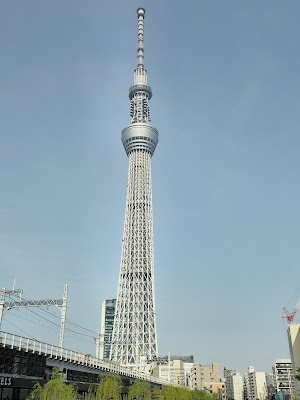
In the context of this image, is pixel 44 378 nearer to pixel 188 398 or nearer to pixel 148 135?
pixel 188 398

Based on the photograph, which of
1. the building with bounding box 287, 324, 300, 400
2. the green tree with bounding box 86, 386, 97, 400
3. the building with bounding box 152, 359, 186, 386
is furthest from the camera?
the building with bounding box 152, 359, 186, 386

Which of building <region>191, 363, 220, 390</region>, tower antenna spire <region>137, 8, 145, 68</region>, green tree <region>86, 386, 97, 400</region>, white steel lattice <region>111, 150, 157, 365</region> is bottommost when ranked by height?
green tree <region>86, 386, 97, 400</region>

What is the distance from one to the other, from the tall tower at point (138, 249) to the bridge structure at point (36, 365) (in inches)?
2899

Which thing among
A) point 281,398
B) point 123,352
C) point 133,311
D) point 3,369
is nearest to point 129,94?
point 133,311

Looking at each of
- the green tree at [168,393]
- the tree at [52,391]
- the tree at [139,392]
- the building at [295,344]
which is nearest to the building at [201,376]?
the building at [295,344]

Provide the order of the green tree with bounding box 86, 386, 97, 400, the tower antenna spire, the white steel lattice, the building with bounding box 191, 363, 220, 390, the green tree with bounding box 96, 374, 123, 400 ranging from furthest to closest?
the tower antenna spire → the building with bounding box 191, 363, 220, 390 → the white steel lattice → the green tree with bounding box 96, 374, 123, 400 → the green tree with bounding box 86, 386, 97, 400

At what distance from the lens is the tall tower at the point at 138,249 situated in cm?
15062

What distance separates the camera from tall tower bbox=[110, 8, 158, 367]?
150625 mm

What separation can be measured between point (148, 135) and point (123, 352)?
287 ft

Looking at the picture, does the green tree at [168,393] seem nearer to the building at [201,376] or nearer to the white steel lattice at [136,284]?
the white steel lattice at [136,284]

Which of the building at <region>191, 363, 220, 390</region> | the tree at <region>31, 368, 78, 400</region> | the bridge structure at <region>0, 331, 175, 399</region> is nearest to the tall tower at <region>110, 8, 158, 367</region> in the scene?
the building at <region>191, 363, 220, 390</region>

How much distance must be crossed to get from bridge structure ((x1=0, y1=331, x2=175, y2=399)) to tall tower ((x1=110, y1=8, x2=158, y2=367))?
73.6 metres

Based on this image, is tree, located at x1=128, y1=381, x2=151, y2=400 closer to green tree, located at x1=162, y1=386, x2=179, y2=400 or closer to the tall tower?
green tree, located at x1=162, y1=386, x2=179, y2=400

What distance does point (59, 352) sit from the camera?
53844 millimetres
